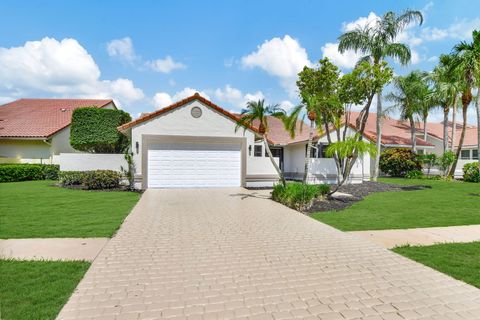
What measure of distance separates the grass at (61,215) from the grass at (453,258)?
6.54 meters

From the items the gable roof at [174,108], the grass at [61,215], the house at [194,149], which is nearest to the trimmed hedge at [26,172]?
the grass at [61,215]

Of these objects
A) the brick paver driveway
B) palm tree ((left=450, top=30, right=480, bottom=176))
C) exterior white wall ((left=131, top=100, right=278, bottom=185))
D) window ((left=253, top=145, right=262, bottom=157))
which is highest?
palm tree ((left=450, top=30, right=480, bottom=176))

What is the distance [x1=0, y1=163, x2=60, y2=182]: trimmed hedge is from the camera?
1959 cm

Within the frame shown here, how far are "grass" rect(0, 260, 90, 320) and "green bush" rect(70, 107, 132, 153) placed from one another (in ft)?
56.3

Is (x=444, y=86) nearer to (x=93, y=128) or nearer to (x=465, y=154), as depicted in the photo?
(x=465, y=154)

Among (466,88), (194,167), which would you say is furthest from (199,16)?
(466,88)

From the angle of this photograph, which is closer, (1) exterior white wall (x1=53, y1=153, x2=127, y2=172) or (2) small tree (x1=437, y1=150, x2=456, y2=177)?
(1) exterior white wall (x1=53, y1=153, x2=127, y2=172)

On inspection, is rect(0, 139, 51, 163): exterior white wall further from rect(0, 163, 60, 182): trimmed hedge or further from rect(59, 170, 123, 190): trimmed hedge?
rect(59, 170, 123, 190): trimmed hedge

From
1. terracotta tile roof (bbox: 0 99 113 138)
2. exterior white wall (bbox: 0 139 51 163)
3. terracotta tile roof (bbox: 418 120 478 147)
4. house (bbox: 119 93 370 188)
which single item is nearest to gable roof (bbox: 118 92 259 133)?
house (bbox: 119 93 370 188)

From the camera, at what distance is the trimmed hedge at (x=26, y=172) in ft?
64.3

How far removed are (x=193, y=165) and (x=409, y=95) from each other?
2058 centimetres

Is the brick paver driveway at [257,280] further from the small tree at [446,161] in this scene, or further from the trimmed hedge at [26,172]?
the small tree at [446,161]

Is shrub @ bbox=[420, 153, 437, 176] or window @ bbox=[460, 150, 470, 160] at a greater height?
window @ bbox=[460, 150, 470, 160]

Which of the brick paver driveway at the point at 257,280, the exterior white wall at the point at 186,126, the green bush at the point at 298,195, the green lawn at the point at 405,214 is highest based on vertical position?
the exterior white wall at the point at 186,126
